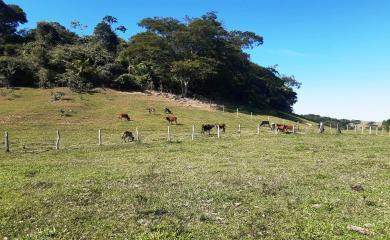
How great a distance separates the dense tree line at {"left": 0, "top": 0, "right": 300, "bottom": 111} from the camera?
295ft

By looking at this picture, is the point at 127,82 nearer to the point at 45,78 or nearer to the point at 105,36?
the point at 45,78

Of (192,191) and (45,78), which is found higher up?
(45,78)

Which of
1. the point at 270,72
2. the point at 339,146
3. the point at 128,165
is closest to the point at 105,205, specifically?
the point at 128,165

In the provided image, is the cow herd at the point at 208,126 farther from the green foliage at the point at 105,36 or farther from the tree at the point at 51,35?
the tree at the point at 51,35

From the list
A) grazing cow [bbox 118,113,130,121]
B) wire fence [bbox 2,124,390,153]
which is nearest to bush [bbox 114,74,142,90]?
grazing cow [bbox 118,113,130,121]

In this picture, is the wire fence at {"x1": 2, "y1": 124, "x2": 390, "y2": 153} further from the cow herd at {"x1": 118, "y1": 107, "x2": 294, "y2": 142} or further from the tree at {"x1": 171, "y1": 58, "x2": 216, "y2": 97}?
the tree at {"x1": 171, "y1": 58, "x2": 216, "y2": 97}

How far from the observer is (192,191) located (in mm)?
19969

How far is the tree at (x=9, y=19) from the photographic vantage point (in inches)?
4474

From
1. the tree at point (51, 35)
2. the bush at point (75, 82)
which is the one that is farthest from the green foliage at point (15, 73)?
the tree at point (51, 35)

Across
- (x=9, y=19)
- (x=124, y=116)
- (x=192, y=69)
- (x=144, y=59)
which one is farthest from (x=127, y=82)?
(x=9, y=19)

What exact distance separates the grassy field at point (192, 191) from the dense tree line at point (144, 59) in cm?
4762

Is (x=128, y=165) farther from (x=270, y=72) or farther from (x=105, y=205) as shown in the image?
(x=270, y=72)

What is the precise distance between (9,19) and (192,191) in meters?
115

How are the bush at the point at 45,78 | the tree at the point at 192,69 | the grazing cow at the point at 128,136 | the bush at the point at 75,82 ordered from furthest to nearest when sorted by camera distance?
the tree at the point at 192,69 < the bush at the point at 45,78 < the bush at the point at 75,82 < the grazing cow at the point at 128,136
